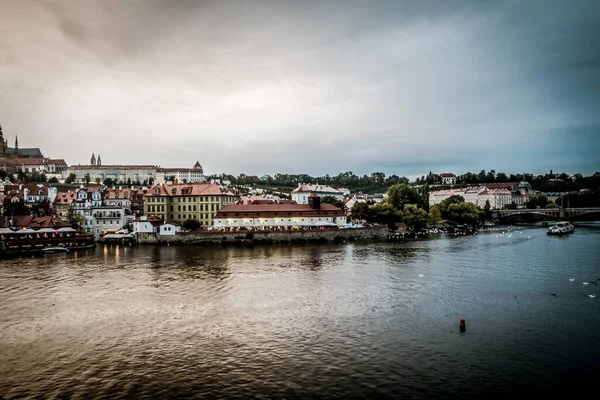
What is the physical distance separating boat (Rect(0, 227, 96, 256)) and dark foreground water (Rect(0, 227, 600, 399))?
2149cm

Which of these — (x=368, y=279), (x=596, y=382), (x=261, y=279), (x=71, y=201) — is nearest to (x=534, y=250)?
(x=368, y=279)

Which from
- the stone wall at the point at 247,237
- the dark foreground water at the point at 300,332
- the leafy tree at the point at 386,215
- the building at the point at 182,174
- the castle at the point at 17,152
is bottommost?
the dark foreground water at the point at 300,332

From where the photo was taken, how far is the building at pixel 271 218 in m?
76.2

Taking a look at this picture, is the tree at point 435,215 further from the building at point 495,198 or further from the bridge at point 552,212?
the building at point 495,198

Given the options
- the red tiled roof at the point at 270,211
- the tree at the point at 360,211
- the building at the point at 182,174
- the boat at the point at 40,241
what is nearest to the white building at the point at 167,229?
the red tiled roof at the point at 270,211

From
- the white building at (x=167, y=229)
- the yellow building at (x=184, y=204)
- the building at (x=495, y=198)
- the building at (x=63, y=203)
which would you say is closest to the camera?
the white building at (x=167, y=229)

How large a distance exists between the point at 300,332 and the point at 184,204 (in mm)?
66388

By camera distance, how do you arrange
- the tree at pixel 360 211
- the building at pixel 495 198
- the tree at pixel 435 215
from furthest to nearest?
the building at pixel 495 198 → the tree at pixel 435 215 → the tree at pixel 360 211

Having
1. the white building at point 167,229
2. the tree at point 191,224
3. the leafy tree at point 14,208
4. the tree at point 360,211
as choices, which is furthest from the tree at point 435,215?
the leafy tree at point 14,208

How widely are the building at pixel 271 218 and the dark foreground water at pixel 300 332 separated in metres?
33.3

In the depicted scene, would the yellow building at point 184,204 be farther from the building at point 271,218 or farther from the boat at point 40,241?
the boat at point 40,241

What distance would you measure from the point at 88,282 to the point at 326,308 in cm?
2208

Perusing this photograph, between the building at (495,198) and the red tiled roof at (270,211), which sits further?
the building at (495,198)

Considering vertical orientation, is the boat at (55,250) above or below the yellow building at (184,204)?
below
